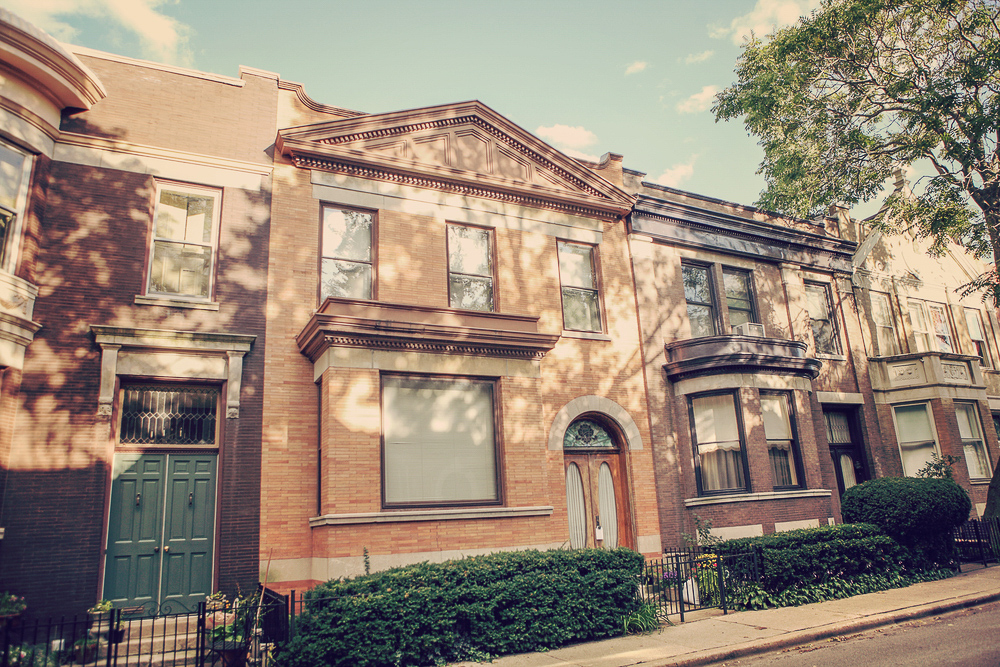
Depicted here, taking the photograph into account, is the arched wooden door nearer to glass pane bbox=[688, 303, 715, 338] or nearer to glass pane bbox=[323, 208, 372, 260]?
glass pane bbox=[688, 303, 715, 338]

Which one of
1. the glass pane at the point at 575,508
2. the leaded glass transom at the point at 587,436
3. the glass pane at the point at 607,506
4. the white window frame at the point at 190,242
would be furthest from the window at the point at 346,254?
the glass pane at the point at 607,506

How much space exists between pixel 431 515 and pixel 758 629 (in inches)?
213

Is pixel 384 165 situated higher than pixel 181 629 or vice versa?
pixel 384 165

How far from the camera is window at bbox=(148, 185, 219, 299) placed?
39.7 feet

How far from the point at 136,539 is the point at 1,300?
13.7ft

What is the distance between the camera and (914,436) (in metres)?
19.5

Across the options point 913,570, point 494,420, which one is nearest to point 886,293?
point 913,570

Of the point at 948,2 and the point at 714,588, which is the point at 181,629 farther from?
the point at 948,2

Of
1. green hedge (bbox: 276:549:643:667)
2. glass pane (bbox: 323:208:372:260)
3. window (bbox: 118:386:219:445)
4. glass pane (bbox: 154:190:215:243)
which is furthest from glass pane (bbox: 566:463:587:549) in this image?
glass pane (bbox: 154:190:215:243)

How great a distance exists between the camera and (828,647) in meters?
9.29

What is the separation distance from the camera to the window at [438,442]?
11.9 meters

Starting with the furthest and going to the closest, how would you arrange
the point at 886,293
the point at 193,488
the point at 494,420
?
the point at 886,293 → the point at 494,420 → the point at 193,488

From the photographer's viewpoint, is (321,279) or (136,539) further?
(321,279)

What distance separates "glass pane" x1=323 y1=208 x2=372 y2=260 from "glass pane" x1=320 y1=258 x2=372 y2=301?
0.16 m
